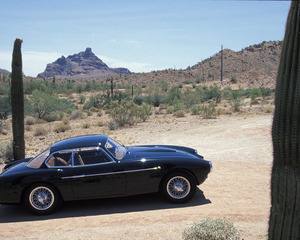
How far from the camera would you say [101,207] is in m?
6.42

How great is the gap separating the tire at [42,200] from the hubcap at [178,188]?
2.20 metres

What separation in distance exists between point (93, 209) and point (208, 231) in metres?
2.81

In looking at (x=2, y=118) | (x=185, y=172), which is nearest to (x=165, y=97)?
(x=2, y=118)

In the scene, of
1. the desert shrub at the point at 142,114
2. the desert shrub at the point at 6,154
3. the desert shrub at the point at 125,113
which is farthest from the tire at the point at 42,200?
the desert shrub at the point at 142,114

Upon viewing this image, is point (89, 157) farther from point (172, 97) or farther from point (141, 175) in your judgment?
point (172, 97)

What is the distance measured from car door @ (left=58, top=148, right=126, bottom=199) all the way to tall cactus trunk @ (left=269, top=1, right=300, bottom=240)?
3342 millimetres

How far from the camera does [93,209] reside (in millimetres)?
6332

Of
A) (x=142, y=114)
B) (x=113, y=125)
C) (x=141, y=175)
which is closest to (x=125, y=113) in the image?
(x=113, y=125)

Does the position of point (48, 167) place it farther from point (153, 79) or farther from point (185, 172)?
point (153, 79)

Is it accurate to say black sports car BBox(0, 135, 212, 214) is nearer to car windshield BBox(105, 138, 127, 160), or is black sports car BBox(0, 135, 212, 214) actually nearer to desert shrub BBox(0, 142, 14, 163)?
car windshield BBox(105, 138, 127, 160)

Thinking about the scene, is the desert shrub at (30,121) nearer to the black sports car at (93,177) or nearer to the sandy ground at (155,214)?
the sandy ground at (155,214)

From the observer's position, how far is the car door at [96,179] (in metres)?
6.03

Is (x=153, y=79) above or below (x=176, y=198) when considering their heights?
above

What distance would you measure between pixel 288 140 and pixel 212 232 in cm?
177
